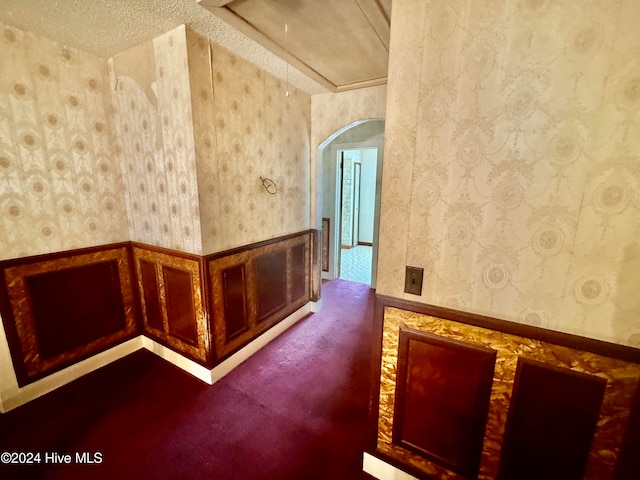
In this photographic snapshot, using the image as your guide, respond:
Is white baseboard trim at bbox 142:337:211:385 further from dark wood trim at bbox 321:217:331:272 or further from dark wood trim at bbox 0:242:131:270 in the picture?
dark wood trim at bbox 321:217:331:272

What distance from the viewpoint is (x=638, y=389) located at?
926mm

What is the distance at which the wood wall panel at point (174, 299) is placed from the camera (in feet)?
6.64

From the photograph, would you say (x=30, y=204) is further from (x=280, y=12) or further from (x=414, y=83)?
(x=414, y=83)

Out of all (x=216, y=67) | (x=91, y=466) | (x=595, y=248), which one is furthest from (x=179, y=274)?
(x=595, y=248)

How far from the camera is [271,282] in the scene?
2621mm

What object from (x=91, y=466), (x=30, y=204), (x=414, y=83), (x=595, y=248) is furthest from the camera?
(x=30, y=204)

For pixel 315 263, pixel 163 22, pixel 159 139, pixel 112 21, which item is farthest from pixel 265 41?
pixel 315 263

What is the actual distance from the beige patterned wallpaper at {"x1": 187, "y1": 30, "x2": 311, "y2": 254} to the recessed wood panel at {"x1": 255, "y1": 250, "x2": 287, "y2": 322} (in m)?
0.22

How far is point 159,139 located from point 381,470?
2.55 metres

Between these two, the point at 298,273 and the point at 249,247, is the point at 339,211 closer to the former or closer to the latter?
the point at 298,273

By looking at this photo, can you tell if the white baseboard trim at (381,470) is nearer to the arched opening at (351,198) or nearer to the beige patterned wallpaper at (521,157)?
the beige patterned wallpaper at (521,157)

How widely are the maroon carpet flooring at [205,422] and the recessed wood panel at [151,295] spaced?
14.0 inches

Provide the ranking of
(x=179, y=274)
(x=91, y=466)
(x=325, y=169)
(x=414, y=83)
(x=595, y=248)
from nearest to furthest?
(x=595, y=248) < (x=414, y=83) < (x=91, y=466) < (x=179, y=274) < (x=325, y=169)

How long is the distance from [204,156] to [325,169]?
2.62m
